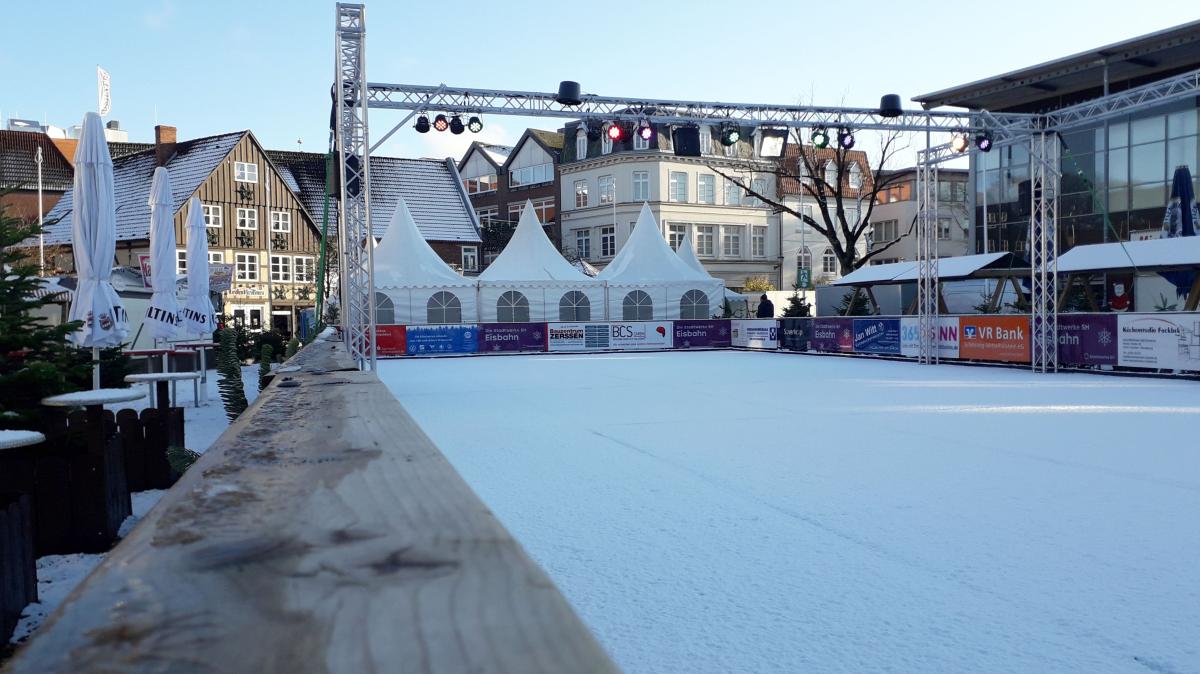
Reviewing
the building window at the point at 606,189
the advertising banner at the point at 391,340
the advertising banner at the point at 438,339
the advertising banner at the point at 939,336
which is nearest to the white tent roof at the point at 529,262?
the advertising banner at the point at 438,339

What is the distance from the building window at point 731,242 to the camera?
58688 millimetres

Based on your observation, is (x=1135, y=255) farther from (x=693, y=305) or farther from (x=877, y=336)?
(x=693, y=305)

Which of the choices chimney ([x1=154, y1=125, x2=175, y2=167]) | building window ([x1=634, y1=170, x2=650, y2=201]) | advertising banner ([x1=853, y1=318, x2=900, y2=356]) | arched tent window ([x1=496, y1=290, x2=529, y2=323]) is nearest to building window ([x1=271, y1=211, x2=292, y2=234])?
chimney ([x1=154, y1=125, x2=175, y2=167])

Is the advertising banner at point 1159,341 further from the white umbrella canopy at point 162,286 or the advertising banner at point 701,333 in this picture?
the white umbrella canopy at point 162,286

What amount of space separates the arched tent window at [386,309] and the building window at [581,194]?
28501 millimetres

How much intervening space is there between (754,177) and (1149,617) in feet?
186

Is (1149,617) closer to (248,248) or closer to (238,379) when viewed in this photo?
(238,379)

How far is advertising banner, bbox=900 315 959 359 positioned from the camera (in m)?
23.5

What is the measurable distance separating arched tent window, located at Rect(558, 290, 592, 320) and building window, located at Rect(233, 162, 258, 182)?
72.4ft

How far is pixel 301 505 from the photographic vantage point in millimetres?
1522

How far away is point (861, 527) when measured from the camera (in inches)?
232

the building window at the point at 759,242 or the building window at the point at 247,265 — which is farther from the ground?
the building window at the point at 759,242

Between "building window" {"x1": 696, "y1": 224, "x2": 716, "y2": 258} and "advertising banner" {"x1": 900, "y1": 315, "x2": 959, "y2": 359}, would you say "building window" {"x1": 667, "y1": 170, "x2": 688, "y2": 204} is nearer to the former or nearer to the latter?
"building window" {"x1": 696, "y1": 224, "x2": 716, "y2": 258}

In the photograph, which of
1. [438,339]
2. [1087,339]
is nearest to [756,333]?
[438,339]
